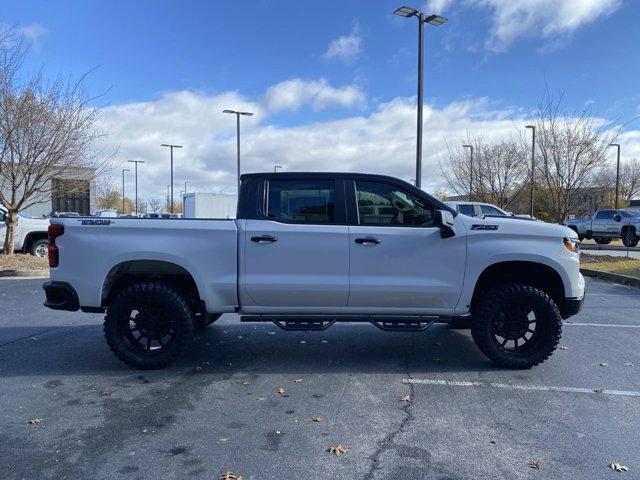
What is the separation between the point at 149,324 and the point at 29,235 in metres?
11.7

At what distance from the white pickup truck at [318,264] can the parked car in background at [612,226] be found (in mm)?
19824

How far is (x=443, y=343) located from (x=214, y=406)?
10.3ft

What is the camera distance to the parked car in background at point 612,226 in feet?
76.4

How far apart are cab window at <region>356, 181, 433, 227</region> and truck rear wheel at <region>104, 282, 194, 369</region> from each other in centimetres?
203

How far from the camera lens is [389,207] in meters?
5.16

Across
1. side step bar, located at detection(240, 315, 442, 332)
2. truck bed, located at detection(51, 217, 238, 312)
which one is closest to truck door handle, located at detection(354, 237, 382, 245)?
side step bar, located at detection(240, 315, 442, 332)

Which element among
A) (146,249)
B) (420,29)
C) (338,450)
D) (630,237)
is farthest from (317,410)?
(630,237)

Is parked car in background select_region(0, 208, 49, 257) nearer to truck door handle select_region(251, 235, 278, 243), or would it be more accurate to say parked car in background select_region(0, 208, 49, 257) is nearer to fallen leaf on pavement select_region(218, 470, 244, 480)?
truck door handle select_region(251, 235, 278, 243)

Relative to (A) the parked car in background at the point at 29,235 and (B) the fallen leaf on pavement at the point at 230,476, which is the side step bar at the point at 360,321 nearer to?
(B) the fallen leaf on pavement at the point at 230,476

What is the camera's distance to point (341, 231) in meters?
4.99

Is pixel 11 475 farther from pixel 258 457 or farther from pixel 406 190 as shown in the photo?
pixel 406 190

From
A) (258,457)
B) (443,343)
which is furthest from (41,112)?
(258,457)

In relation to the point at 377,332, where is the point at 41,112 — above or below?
above

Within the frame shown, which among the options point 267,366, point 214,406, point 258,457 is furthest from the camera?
point 267,366
